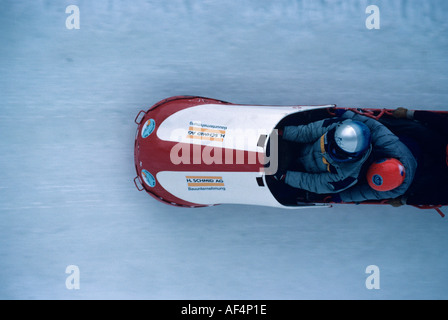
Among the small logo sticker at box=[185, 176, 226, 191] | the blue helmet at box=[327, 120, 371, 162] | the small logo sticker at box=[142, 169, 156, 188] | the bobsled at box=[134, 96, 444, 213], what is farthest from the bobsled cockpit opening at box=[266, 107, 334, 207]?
the small logo sticker at box=[142, 169, 156, 188]

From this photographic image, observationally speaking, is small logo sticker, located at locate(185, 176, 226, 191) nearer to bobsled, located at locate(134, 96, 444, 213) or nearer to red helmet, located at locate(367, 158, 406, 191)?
bobsled, located at locate(134, 96, 444, 213)

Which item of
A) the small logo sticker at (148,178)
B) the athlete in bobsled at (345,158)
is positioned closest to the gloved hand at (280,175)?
the athlete in bobsled at (345,158)

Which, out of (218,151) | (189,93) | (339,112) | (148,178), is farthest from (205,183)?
(339,112)

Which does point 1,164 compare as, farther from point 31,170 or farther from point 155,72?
point 155,72

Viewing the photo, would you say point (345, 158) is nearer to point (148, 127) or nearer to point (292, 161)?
point (292, 161)

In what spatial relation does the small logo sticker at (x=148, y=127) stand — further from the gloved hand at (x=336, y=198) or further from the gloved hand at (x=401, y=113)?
the gloved hand at (x=401, y=113)

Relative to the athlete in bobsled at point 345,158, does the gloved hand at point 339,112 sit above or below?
above
